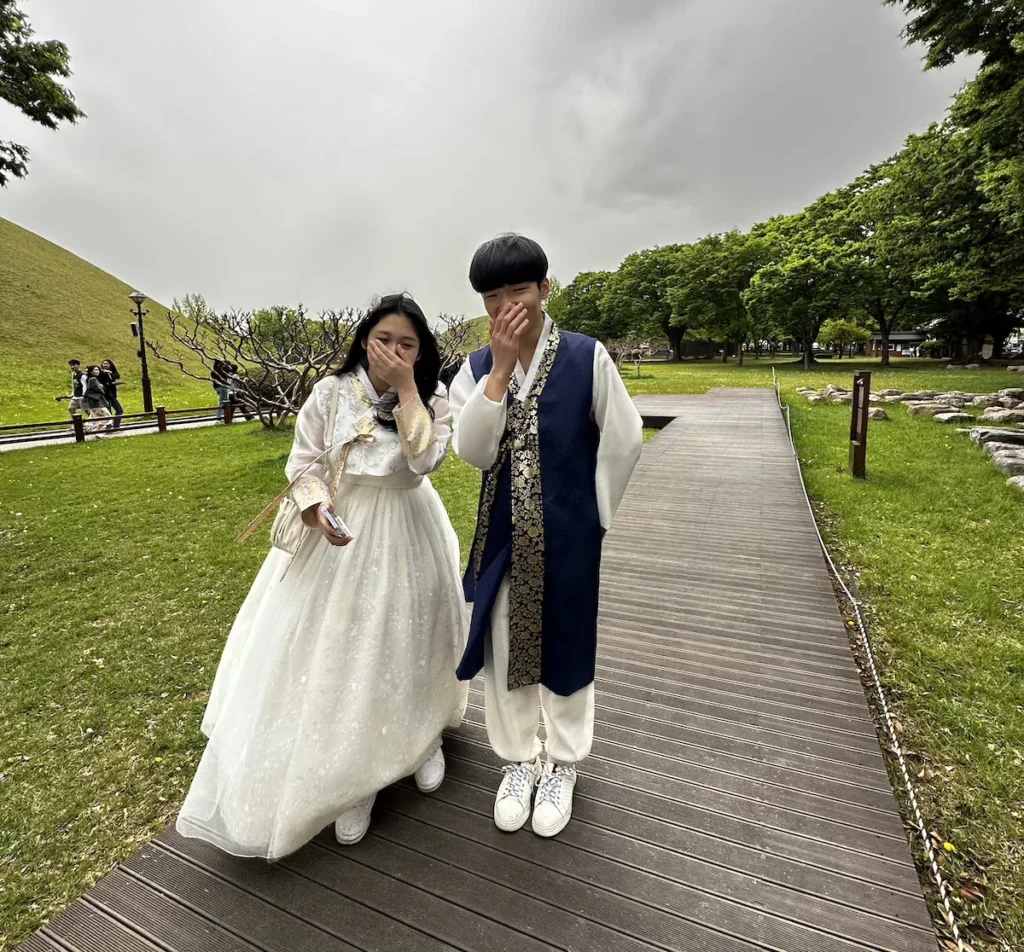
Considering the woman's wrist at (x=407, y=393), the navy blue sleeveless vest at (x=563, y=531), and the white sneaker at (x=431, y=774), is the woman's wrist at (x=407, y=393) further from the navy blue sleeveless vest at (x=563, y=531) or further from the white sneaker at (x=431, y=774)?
the white sneaker at (x=431, y=774)

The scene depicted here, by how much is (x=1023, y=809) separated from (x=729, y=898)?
54.0 inches

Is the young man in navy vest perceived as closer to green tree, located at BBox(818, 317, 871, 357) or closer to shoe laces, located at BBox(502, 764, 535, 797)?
shoe laces, located at BBox(502, 764, 535, 797)

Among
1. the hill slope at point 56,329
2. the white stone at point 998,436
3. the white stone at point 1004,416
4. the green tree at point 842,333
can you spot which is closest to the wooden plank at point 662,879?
the white stone at point 998,436

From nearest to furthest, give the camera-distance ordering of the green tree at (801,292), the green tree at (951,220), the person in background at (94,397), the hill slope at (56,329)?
the person in background at (94,397) → the green tree at (951,220) → the hill slope at (56,329) → the green tree at (801,292)

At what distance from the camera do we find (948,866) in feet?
6.19

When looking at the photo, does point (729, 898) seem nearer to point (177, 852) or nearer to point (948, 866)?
point (948, 866)

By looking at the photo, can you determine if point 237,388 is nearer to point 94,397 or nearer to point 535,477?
point 94,397

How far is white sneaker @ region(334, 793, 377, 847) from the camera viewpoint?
1887 mm

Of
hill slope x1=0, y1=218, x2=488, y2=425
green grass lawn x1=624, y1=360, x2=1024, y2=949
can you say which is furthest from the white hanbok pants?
hill slope x1=0, y1=218, x2=488, y2=425

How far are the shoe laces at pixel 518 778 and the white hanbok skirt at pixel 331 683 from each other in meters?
0.32

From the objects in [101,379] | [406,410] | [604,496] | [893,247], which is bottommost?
[604,496]

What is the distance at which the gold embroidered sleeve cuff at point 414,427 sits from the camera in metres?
1.76

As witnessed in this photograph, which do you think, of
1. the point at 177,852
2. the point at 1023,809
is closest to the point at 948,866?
the point at 1023,809

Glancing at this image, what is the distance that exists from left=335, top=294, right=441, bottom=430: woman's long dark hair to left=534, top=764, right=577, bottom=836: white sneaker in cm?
142
